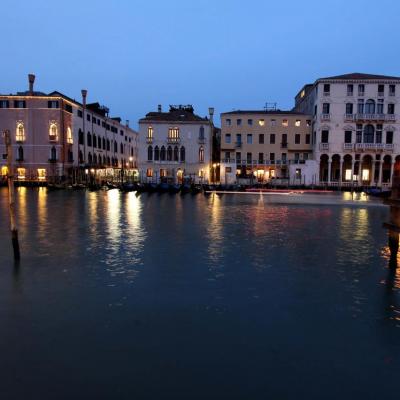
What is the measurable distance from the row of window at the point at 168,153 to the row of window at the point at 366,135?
20032 mm

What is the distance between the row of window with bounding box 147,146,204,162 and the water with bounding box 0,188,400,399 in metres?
50.1

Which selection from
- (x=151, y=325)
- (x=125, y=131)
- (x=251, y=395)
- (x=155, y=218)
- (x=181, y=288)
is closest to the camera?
(x=251, y=395)

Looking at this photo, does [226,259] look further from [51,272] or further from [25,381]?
[25,381]

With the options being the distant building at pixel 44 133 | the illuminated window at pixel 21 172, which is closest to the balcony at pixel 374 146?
the distant building at pixel 44 133

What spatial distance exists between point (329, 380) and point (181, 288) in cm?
469

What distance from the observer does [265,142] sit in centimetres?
6462

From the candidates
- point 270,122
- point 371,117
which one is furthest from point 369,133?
point 270,122

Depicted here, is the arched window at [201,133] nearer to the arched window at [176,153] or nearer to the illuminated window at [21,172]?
the arched window at [176,153]

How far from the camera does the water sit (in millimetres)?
5546

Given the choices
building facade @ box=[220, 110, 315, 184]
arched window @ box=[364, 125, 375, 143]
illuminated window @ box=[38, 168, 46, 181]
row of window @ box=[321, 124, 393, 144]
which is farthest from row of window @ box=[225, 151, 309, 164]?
illuminated window @ box=[38, 168, 46, 181]

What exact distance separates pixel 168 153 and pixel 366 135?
32087 mm

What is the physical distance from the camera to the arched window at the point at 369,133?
2430 inches

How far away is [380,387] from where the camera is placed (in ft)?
18.1

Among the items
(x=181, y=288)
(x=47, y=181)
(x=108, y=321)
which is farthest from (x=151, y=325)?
(x=47, y=181)
